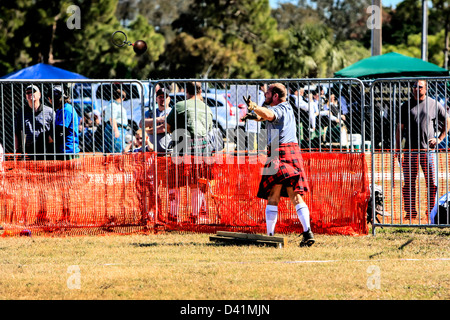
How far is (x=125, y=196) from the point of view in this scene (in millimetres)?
9250

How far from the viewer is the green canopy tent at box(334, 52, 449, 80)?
16517mm

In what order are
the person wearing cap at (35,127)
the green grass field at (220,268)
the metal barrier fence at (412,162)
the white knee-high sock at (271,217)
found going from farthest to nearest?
the person wearing cap at (35,127)
the metal barrier fence at (412,162)
the white knee-high sock at (271,217)
the green grass field at (220,268)

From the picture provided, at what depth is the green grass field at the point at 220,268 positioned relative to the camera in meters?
5.87

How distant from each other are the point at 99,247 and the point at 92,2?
2994 cm

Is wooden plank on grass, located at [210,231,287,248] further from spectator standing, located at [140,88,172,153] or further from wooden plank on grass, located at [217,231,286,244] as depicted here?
spectator standing, located at [140,88,172,153]

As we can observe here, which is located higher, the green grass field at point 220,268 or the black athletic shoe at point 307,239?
the black athletic shoe at point 307,239

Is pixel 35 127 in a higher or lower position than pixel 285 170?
higher

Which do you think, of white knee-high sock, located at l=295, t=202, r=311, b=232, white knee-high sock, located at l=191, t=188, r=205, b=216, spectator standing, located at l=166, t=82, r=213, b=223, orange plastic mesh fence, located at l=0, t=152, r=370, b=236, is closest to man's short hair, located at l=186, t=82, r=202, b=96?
spectator standing, located at l=166, t=82, r=213, b=223

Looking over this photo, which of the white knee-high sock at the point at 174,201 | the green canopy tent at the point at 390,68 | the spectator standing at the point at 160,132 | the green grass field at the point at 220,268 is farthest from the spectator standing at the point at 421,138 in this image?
the green canopy tent at the point at 390,68

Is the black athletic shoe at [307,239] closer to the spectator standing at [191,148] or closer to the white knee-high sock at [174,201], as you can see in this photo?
the spectator standing at [191,148]

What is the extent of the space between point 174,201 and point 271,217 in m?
1.52

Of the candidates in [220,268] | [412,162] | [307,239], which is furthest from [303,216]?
[412,162]

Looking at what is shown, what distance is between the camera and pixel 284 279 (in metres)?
6.32

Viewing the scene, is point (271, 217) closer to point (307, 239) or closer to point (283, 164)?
point (307, 239)
